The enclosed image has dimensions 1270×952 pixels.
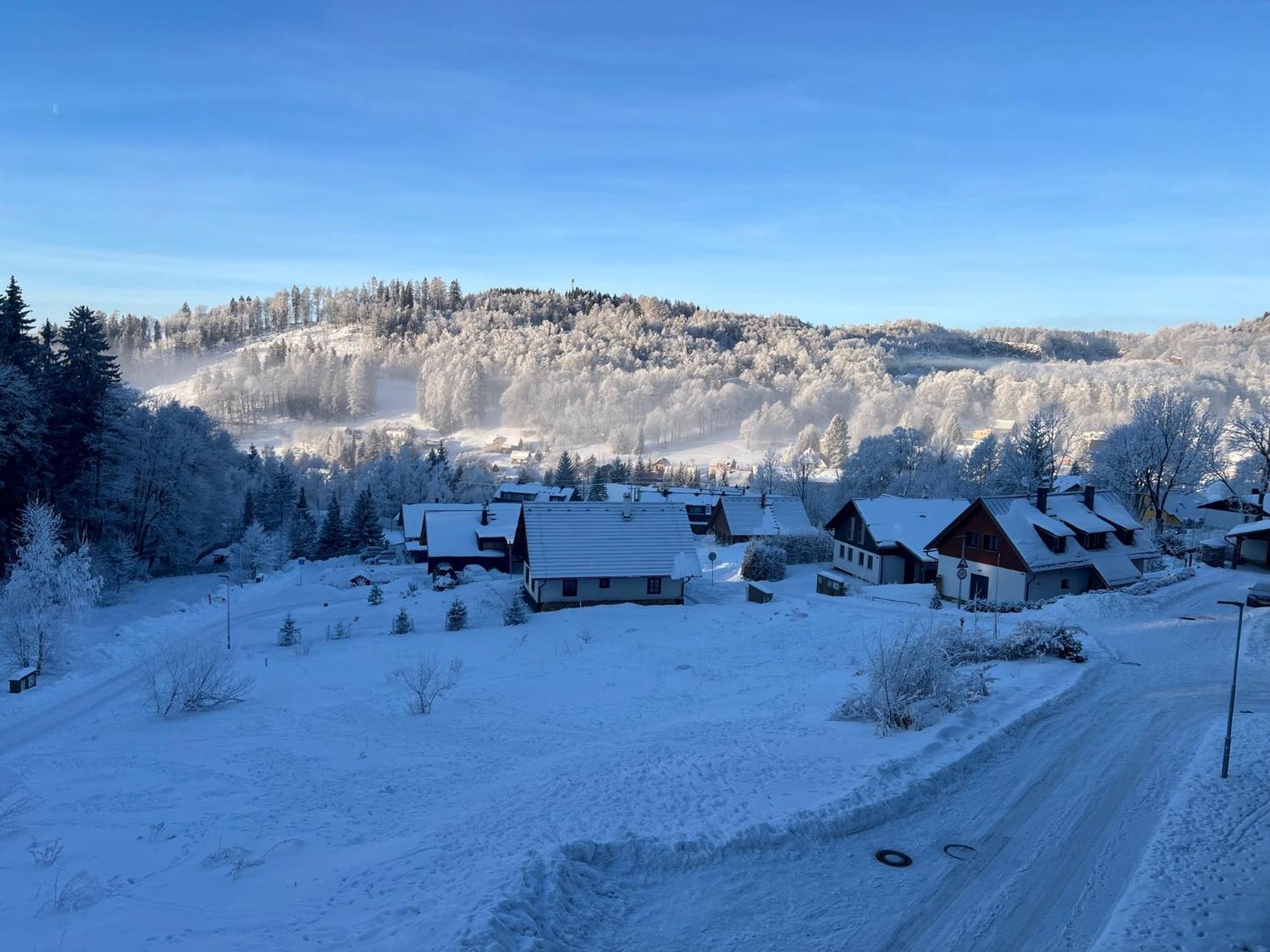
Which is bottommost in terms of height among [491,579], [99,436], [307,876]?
[491,579]

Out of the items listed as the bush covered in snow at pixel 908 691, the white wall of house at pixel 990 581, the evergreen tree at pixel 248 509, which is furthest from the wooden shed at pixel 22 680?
the evergreen tree at pixel 248 509

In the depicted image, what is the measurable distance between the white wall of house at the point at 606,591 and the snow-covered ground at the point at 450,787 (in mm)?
12171

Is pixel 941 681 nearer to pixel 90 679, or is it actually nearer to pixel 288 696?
pixel 288 696

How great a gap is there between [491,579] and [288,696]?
1077 inches

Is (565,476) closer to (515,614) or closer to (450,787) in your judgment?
(515,614)

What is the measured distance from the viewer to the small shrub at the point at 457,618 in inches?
1314

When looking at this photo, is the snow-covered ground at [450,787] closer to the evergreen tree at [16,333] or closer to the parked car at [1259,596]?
the parked car at [1259,596]

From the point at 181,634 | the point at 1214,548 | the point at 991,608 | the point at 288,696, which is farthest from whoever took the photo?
the point at 1214,548

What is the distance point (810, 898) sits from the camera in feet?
27.4

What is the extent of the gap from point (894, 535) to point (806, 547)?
11.3 m

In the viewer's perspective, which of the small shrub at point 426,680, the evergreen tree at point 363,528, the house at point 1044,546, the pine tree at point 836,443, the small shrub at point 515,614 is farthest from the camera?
the pine tree at point 836,443

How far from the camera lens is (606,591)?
39.7 metres

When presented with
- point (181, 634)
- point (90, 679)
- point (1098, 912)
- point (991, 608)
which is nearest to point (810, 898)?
Answer: point (1098, 912)

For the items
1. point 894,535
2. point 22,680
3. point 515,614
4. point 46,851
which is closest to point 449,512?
point 515,614
